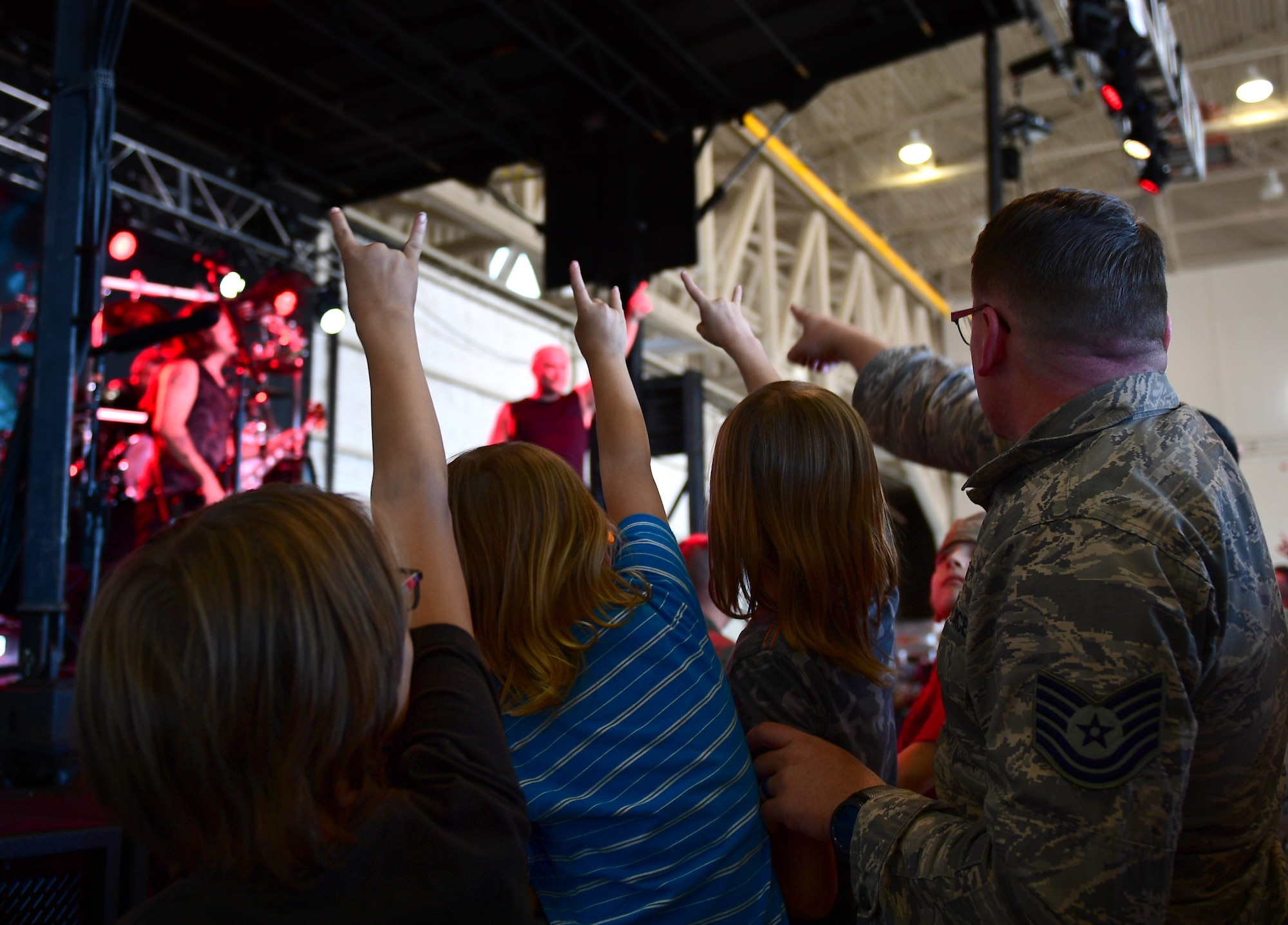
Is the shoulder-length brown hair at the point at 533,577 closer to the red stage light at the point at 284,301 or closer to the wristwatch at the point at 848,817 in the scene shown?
the wristwatch at the point at 848,817

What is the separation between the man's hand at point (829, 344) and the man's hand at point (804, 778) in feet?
2.59

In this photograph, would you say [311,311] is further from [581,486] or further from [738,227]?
[581,486]

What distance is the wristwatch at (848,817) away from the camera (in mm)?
942

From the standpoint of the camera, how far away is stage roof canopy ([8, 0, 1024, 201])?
4992mm

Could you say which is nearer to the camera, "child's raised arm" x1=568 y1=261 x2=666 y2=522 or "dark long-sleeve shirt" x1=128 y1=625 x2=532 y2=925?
"dark long-sleeve shirt" x1=128 y1=625 x2=532 y2=925

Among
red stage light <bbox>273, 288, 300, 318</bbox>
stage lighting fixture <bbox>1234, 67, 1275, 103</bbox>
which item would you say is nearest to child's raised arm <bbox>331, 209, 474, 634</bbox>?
red stage light <bbox>273, 288, 300, 318</bbox>

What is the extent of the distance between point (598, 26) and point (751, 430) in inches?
183

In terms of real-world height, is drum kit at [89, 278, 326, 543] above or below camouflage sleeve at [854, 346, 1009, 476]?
above

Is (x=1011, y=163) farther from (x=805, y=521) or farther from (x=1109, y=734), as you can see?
(x=1109, y=734)

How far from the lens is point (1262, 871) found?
2.86 feet

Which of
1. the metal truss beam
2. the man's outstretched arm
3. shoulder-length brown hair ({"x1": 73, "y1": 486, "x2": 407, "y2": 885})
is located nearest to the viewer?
shoulder-length brown hair ({"x1": 73, "y1": 486, "x2": 407, "y2": 885})

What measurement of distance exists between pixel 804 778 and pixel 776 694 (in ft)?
0.47

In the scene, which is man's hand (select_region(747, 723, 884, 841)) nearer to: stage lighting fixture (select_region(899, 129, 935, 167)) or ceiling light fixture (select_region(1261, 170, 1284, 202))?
stage lighting fixture (select_region(899, 129, 935, 167))

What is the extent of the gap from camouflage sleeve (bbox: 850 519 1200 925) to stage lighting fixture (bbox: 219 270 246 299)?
563cm
